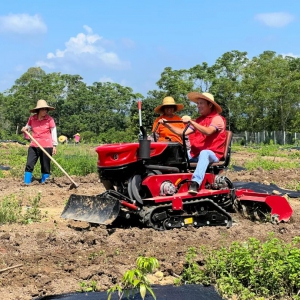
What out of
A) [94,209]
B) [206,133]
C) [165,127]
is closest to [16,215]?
[94,209]

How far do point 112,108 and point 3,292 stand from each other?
6051 cm

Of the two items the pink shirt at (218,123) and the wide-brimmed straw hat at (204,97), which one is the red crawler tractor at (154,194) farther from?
the wide-brimmed straw hat at (204,97)

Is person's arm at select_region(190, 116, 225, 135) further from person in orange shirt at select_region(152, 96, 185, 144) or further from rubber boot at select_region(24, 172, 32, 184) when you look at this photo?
rubber boot at select_region(24, 172, 32, 184)

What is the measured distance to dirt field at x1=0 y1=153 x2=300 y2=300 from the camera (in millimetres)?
4164

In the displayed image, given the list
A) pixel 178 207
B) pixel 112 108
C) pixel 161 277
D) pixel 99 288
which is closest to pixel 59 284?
pixel 99 288

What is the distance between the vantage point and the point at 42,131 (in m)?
10.1

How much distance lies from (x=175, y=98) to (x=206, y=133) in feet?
135

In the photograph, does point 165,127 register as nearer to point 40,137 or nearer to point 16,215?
point 16,215

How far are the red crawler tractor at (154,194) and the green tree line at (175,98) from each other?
22.9m

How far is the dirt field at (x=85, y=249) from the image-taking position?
13.7 ft

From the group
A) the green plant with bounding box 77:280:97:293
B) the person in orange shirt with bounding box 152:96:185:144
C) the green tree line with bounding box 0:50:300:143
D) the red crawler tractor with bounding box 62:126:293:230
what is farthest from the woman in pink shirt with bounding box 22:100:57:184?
the green tree line with bounding box 0:50:300:143

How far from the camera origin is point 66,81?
2714 inches

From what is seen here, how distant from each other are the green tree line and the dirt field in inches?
925

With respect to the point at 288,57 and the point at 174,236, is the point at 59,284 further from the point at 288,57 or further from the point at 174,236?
the point at 288,57
